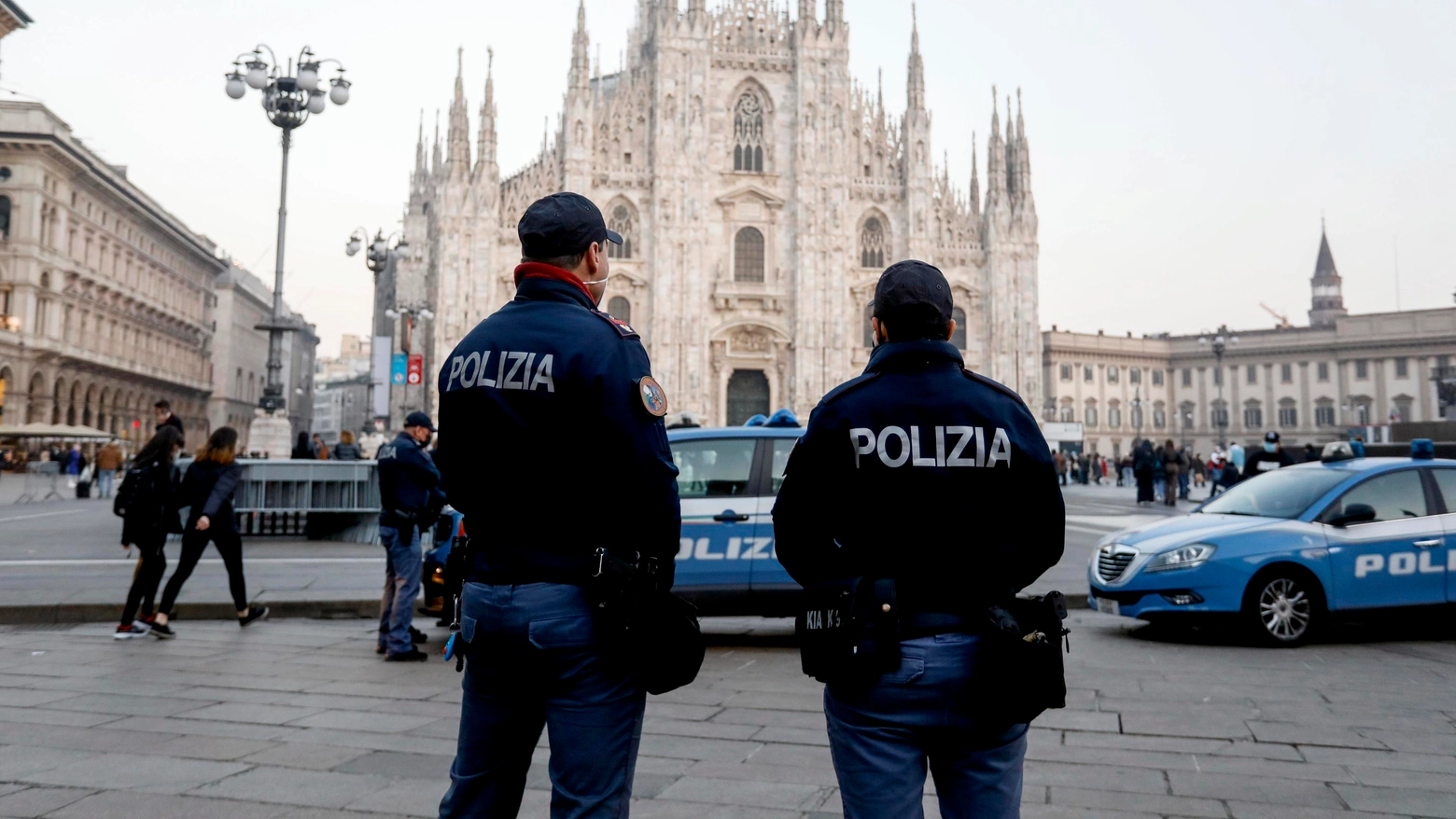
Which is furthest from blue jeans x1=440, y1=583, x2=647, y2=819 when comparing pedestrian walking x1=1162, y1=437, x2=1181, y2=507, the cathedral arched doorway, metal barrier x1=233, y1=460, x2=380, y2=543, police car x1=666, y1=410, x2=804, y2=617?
the cathedral arched doorway

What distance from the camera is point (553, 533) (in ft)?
7.34

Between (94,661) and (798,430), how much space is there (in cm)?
467

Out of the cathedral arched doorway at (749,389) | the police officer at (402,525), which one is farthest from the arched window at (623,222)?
the police officer at (402,525)

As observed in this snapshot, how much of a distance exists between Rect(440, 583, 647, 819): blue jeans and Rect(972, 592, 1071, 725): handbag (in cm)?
70

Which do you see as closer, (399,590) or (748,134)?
(399,590)

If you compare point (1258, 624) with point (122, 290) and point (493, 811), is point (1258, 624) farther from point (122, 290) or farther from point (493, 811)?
point (122, 290)

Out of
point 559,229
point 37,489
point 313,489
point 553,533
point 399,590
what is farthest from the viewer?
point 37,489

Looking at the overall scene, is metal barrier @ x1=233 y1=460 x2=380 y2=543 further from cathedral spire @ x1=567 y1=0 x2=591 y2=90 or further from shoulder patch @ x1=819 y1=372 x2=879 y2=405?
cathedral spire @ x1=567 y1=0 x2=591 y2=90

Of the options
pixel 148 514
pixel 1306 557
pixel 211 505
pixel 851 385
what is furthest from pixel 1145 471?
pixel 851 385

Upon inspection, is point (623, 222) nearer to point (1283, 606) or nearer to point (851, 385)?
point (1283, 606)

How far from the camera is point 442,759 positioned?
14.3 feet

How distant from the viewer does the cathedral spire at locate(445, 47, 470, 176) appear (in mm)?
37656

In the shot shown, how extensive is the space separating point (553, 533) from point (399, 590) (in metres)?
4.99

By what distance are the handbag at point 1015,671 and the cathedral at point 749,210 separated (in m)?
35.4
